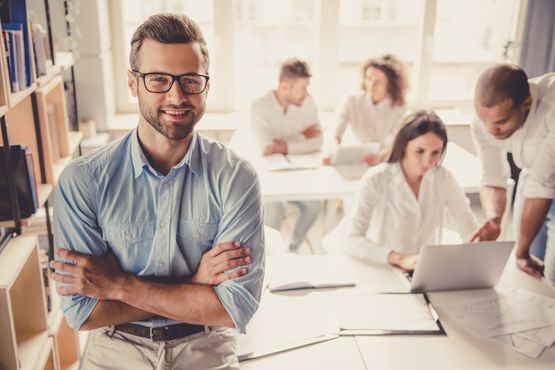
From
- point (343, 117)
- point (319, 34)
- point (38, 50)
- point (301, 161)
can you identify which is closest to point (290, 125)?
point (343, 117)

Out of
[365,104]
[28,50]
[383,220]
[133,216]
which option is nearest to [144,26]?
[133,216]

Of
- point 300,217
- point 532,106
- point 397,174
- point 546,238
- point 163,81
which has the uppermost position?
point 163,81

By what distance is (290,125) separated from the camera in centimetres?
388

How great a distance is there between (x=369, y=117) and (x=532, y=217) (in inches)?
70.9

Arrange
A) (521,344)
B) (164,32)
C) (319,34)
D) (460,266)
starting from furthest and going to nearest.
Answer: (319,34), (460,266), (521,344), (164,32)

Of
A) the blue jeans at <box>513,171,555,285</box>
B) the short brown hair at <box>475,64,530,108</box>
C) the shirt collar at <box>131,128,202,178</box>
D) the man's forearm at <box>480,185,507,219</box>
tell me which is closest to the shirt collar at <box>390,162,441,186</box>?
the man's forearm at <box>480,185,507,219</box>

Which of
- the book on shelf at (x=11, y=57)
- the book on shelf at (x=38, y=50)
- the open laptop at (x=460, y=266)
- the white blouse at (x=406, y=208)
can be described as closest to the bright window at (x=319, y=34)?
the white blouse at (x=406, y=208)

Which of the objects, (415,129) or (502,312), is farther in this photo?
(415,129)

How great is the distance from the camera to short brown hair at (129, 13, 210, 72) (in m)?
1.48

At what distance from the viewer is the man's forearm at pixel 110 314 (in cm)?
156

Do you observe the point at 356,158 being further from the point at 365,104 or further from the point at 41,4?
the point at 41,4

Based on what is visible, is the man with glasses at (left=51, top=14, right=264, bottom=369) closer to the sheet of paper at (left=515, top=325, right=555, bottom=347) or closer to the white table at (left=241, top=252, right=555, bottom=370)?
the white table at (left=241, top=252, right=555, bottom=370)

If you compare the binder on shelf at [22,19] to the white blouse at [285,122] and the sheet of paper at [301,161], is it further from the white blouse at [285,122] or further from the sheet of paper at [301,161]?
the white blouse at [285,122]

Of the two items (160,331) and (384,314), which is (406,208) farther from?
(160,331)
